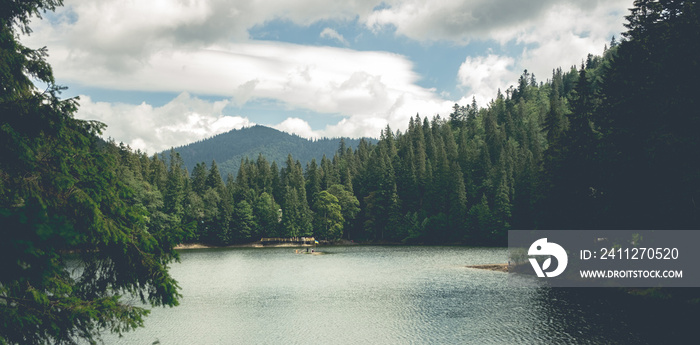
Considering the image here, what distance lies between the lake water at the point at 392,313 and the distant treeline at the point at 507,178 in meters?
7.89

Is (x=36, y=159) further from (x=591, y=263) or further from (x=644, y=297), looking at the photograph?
(x=591, y=263)

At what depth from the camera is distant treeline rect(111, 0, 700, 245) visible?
30.0 m

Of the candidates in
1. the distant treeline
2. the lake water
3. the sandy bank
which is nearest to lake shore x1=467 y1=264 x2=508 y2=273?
the sandy bank

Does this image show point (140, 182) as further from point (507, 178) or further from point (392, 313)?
point (392, 313)

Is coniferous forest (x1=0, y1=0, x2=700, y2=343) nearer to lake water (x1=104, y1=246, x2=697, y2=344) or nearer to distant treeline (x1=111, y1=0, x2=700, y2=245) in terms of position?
distant treeline (x1=111, y1=0, x2=700, y2=245)

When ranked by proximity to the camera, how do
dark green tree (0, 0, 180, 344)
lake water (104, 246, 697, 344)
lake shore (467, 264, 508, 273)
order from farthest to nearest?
lake shore (467, 264, 508, 273)
lake water (104, 246, 697, 344)
dark green tree (0, 0, 180, 344)

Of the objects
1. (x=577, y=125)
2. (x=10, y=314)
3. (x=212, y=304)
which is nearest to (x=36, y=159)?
(x=10, y=314)

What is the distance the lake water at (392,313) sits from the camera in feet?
93.0

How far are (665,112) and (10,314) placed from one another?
3289 centimetres

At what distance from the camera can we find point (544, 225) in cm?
5269

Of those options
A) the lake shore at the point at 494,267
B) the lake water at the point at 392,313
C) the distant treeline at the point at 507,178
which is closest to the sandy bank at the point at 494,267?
the lake shore at the point at 494,267

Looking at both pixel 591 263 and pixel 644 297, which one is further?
pixel 591 263

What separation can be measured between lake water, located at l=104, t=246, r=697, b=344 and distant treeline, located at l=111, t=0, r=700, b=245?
789cm

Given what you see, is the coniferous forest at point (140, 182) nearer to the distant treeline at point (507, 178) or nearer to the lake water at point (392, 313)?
the distant treeline at point (507, 178)
